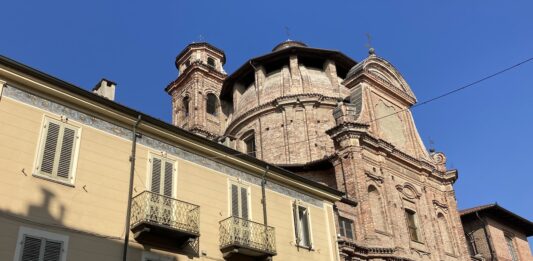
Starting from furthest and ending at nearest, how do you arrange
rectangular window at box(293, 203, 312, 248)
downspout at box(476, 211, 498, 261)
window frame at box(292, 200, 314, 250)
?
downspout at box(476, 211, 498, 261)
rectangular window at box(293, 203, 312, 248)
window frame at box(292, 200, 314, 250)

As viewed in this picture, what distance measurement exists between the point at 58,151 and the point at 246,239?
226 inches

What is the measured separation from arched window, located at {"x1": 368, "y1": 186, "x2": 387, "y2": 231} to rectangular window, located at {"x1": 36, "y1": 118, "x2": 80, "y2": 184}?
49.3 feet

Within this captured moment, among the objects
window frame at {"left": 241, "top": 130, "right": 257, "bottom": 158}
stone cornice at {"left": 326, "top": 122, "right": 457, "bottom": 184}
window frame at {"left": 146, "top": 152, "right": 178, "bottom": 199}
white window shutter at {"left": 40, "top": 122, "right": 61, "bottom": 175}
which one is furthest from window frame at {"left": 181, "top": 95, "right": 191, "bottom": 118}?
white window shutter at {"left": 40, "top": 122, "right": 61, "bottom": 175}

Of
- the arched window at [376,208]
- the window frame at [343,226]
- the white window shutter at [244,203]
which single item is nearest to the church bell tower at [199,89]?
the arched window at [376,208]

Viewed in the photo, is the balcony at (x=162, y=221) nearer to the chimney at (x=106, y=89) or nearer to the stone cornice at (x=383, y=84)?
the chimney at (x=106, y=89)

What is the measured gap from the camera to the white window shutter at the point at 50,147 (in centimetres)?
1263

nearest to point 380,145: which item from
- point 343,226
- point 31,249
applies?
point 343,226

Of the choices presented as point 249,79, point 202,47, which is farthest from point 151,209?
point 202,47

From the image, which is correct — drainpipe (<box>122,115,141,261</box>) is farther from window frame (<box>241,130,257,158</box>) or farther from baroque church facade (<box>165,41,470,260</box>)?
window frame (<box>241,130,257,158</box>)

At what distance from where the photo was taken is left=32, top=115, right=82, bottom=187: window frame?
12477 mm

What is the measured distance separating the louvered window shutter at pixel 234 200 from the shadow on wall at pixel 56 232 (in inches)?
144

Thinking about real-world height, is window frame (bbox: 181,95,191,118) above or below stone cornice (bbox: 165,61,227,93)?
below

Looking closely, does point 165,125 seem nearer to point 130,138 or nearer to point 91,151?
point 130,138

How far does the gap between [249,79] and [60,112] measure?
25.1 m
